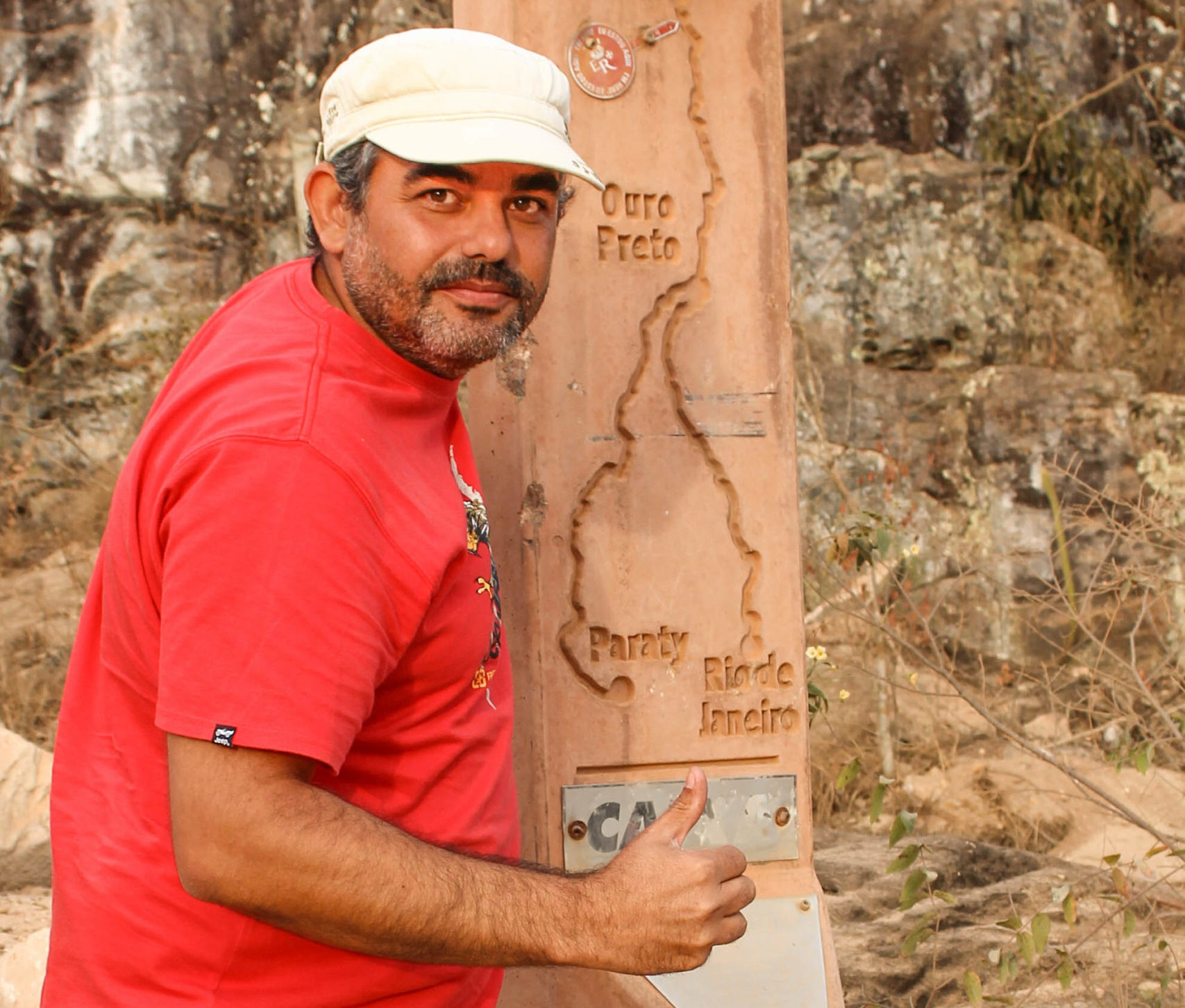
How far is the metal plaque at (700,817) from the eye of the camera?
2037 mm

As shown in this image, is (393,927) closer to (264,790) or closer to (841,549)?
(264,790)

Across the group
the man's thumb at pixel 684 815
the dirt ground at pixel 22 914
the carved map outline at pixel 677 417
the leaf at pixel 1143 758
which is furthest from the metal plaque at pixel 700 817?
the dirt ground at pixel 22 914

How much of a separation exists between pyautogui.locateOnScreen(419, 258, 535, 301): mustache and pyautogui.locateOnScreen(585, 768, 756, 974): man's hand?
0.60m

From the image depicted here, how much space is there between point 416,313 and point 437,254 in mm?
71

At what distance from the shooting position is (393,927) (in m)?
1.23

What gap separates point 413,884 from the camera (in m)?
1.24

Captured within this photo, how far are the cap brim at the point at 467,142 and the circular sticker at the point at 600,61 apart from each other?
0.61m

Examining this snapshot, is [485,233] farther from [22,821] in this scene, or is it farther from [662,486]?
[22,821]

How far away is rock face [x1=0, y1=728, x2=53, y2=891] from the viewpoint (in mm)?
3682

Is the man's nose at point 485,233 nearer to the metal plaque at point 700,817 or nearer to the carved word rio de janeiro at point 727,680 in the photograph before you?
the carved word rio de janeiro at point 727,680

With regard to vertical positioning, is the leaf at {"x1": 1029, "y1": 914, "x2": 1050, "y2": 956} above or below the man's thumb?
below

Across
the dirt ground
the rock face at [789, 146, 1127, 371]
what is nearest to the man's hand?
the dirt ground

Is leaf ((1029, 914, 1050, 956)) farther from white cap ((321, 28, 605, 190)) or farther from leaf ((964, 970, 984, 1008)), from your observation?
white cap ((321, 28, 605, 190))

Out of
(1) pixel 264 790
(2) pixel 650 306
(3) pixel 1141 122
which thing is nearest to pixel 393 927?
(1) pixel 264 790
